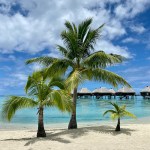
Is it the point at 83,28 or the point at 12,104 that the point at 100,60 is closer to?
the point at 83,28

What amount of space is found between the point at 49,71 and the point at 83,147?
19.0 ft

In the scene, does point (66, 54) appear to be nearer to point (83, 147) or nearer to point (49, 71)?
point (49, 71)

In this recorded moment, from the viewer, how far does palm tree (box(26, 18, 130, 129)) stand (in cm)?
1511

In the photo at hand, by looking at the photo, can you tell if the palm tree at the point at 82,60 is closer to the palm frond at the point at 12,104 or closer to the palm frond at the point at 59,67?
the palm frond at the point at 59,67

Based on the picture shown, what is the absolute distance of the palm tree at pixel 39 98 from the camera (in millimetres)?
11531

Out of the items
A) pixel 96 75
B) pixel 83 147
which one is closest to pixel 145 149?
pixel 83 147

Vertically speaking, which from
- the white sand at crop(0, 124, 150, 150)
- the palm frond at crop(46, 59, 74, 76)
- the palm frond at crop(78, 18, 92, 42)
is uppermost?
the palm frond at crop(78, 18, 92, 42)

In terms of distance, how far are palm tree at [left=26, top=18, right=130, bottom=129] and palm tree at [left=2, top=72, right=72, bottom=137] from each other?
7.27ft

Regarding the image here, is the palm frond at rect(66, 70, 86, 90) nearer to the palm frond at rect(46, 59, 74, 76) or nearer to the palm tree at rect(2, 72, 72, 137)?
the palm tree at rect(2, 72, 72, 137)

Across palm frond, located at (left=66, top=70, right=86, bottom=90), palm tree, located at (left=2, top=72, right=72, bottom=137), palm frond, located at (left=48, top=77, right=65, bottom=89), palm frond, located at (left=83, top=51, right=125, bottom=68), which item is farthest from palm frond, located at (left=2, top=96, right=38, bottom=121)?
palm frond, located at (left=83, top=51, right=125, bottom=68)

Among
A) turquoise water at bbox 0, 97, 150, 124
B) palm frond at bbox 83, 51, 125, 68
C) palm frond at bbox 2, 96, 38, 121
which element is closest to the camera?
palm frond at bbox 2, 96, 38, 121

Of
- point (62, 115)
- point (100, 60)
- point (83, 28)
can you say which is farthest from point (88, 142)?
point (62, 115)

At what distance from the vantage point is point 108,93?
82625 millimetres

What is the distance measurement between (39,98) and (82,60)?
4.35 metres
